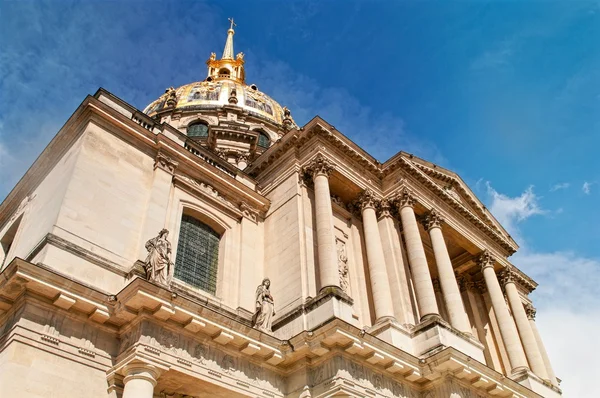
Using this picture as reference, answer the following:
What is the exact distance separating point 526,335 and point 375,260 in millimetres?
10060

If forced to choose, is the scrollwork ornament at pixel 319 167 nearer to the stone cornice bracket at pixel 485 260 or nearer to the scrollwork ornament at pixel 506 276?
the stone cornice bracket at pixel 485 260

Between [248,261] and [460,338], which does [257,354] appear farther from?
[460,338]

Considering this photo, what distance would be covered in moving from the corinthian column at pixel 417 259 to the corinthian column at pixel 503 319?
5236mm

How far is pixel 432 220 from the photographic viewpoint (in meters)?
23.6

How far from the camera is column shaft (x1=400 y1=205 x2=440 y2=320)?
19.5 m

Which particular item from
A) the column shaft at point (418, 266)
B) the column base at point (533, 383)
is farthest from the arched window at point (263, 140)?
the column base at point (533, 383)

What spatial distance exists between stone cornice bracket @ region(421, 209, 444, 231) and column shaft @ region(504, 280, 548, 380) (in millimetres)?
6552

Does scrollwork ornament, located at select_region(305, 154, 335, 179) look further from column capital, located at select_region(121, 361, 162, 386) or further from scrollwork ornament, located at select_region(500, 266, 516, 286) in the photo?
scrollwork ornament, located at select_region(500, 266, 516, 286)

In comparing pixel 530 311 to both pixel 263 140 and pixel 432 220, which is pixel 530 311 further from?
pixel 263 140

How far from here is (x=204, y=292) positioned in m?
17.8

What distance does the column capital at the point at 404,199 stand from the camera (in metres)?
22.6

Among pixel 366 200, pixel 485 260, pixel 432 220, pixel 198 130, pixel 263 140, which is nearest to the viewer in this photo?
pixel 366 200

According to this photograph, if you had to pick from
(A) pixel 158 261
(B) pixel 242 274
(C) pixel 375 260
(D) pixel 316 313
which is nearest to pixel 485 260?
(C) pixel 375 260

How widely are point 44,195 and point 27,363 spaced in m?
7.03
